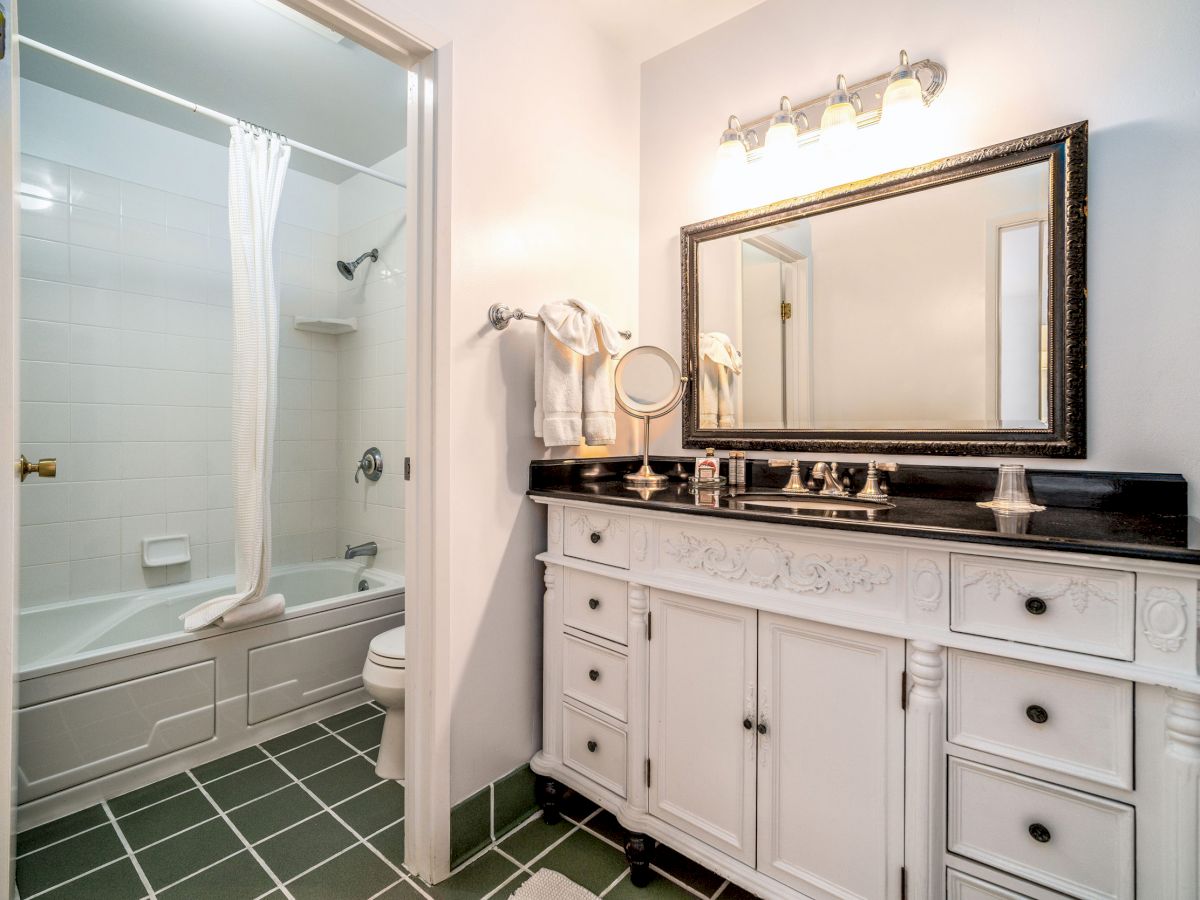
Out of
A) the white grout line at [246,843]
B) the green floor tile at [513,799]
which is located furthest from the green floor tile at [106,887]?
the green floor tile at [513,799]

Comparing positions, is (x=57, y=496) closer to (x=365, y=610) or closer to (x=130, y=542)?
(x=130, y=542)

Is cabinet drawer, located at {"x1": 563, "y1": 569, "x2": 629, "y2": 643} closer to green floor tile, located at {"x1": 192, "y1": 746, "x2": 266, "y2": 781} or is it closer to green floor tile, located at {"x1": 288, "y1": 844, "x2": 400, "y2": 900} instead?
green floor tile, located at {"x1": 288, "y1": 844, "x2": 400, "y2": 900}

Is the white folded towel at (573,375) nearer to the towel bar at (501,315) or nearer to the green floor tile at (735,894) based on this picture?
the towel bar at (501,315)

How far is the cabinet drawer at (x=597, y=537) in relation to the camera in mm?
1466

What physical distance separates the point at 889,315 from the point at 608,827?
164 centimetres

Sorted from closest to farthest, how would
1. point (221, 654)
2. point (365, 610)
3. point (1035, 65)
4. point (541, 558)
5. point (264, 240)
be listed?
point (1035, 65)
point (541, 558)
point (221, 654)
point (264, 240)
point (365, 610)

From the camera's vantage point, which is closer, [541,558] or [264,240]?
[541,558]

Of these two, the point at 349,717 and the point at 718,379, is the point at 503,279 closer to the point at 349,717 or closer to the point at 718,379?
the point at 718,379

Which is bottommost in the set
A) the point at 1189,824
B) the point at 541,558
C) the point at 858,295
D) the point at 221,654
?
the point at 221,654

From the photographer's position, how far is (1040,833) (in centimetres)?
A: 95

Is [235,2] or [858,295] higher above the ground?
[235,2]

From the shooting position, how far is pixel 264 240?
2.19 m

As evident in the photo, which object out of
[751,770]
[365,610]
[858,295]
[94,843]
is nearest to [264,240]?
[365,610]

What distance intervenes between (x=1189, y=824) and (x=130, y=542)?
3.26 m
